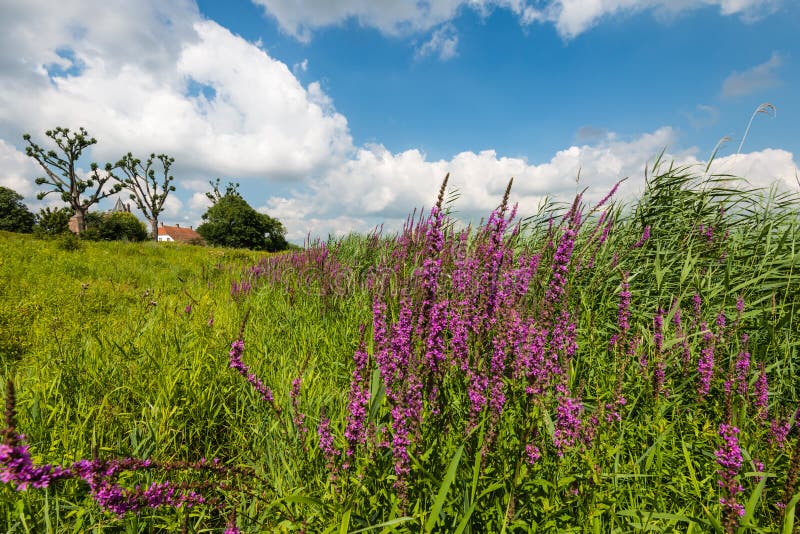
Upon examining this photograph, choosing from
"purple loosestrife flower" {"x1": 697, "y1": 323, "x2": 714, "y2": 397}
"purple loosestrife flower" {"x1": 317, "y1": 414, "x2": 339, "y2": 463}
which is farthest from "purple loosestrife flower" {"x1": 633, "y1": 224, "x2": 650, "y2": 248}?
"purple loosestrife flower" {"x1": 317, "y1": 414, "x2": 339, "y2": 463}

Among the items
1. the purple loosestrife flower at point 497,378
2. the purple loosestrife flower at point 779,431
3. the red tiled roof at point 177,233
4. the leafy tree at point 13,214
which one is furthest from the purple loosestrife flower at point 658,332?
the red tiled roof at point 177,233

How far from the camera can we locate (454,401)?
2475mm

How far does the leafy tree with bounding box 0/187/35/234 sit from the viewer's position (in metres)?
56.7

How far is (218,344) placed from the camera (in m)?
4.04

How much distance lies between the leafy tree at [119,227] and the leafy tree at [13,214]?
10.4 meters

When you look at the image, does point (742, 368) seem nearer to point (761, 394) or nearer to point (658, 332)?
point (761, 394)

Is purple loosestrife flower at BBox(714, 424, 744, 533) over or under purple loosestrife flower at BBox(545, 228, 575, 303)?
under

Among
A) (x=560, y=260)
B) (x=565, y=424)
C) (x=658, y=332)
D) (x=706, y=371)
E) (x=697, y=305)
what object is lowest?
(x=565, y=424)

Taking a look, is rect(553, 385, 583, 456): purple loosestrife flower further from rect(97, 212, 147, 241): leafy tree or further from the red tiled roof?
the red tiled roof

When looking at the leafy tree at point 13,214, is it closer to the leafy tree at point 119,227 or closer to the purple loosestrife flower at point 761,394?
the leafy tree at point 119,227

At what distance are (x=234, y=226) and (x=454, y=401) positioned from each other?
69.7 metres

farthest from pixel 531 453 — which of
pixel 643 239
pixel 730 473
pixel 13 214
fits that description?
pixel 13 214

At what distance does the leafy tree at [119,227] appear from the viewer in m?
57.7

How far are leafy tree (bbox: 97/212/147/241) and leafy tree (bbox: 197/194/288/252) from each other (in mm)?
9677
